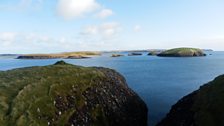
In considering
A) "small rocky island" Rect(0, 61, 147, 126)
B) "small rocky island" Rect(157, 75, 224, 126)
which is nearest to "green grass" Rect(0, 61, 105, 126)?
"small rocky island" Rect(0, 61, 147, 126)

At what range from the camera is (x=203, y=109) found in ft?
117

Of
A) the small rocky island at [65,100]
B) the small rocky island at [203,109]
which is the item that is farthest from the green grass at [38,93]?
the small rocky island at [203,109]

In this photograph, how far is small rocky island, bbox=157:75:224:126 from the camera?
3350 centimetres

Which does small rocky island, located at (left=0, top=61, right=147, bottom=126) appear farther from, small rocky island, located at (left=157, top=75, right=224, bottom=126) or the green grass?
small rocky island, located at (left=157, top=75, right=224, bottom=126)

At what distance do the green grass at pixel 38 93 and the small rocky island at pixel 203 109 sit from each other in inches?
441

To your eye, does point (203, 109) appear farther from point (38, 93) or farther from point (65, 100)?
point (38, 93)

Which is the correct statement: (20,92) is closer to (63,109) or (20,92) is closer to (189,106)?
(63,109)

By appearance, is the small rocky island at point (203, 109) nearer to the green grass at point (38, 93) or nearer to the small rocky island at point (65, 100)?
the small rocky island at point (65, 100)

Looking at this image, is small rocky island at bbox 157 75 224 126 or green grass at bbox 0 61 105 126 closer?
small rocky island at bbox 157 75 224 126

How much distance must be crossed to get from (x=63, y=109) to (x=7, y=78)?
1442 cm

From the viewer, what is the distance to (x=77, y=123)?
36.2 meters

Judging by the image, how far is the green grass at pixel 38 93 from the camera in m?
33.8

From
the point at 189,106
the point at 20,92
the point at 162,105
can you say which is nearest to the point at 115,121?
the point at 189,106

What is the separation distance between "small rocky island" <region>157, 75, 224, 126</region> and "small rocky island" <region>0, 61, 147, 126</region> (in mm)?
7012
